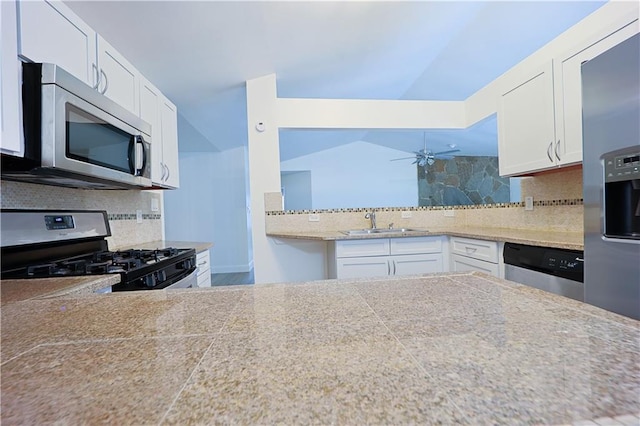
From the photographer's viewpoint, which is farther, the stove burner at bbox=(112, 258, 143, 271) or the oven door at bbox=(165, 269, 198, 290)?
the oven door at bbox=(165, 269, 198, 290)

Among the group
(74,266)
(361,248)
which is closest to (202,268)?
(74,266)

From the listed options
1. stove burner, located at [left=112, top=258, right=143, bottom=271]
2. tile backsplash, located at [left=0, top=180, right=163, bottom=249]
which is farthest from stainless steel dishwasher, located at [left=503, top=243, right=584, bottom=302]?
tile backsplash, located at [left=0, top=180, right=163, bottom=249]

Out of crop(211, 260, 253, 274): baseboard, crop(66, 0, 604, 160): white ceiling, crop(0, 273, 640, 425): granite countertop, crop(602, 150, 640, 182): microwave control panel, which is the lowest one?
crop(211, 260, 253, 274): baseboard

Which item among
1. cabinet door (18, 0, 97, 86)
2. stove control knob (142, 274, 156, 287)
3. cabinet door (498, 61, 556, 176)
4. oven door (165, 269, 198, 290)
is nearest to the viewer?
cabinet door (18, 0, 97, 86)

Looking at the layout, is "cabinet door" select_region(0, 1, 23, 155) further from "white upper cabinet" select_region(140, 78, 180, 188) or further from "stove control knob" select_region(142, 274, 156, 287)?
"white upper cabinet" select_region(140, 78, 180, 188)

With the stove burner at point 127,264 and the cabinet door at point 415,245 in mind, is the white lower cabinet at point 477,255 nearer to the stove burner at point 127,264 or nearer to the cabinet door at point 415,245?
the cabinet door at point 415,245

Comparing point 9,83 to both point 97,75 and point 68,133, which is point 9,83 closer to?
point 68,133

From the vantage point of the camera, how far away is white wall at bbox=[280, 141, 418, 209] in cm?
781

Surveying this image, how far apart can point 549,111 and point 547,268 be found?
1.00 meters

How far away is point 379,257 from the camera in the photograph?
2445mm

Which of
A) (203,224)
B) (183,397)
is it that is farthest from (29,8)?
(203,224)

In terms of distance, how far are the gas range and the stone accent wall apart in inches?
280

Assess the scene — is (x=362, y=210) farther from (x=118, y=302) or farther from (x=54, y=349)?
(x=54, y=349)

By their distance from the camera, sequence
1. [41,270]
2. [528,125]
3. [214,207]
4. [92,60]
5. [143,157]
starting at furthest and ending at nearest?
[214,207], [528,125], [143,157], [92,60], [41,270]
